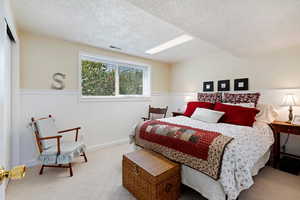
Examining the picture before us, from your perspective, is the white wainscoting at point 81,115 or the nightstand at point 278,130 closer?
the nightstand at point 278,130

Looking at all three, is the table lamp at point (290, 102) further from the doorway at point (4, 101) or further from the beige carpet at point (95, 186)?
the doorway at point (4, 101)

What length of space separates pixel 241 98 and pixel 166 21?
7.47ft

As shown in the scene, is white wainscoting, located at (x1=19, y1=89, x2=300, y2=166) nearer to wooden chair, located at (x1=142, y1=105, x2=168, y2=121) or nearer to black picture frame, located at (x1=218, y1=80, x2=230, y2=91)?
wooden chair, located at (x1=142, y1=105, x2=168, y2=121)

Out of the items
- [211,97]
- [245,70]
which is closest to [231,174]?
[211,97]

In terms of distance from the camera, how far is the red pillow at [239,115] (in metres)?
2.31

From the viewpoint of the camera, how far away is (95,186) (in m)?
1.88

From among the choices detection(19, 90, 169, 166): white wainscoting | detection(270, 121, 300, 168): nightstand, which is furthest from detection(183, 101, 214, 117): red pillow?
detection(19, 90, 169, 166): white wainscoting

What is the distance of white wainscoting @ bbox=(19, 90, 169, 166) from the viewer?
2412mm

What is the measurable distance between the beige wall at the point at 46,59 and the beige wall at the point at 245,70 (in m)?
2.49

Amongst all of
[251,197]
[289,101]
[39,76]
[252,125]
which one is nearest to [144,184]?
[251,197]

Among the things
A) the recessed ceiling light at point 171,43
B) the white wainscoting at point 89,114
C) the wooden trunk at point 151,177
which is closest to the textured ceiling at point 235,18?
the recessed ceiling light at point 171,43

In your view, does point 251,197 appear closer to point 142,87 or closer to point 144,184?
point 144,184

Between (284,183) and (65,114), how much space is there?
3.64m

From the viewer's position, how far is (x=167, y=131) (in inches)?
78.1
